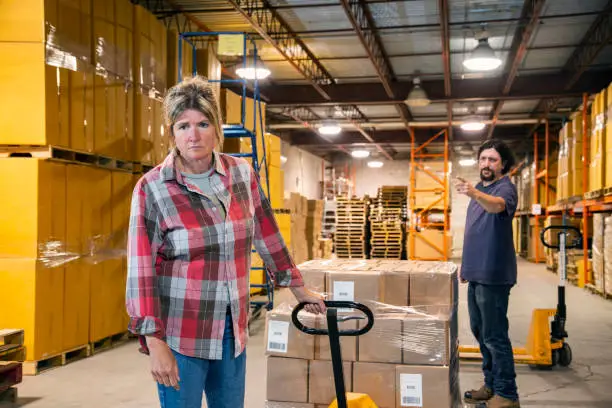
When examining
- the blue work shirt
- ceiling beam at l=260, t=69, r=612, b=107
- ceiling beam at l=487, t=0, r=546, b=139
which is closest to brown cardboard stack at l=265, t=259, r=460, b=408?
the blue work shirt

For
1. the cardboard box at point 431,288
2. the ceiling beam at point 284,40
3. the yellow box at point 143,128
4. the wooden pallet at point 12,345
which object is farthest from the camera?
the ceiling beam at point 284,40

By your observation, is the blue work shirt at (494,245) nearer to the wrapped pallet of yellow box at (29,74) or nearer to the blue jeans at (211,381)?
the blue jeans at (211,381)

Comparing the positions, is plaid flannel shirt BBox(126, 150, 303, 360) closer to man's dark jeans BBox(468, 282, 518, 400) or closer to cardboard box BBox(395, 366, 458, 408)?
cardboard box BBox(395, 366, 458, 408)

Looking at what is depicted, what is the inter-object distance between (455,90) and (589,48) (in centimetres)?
319

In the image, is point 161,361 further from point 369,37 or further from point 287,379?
point 369,37

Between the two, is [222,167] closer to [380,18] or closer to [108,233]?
[108,233]

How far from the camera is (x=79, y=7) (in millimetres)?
6527

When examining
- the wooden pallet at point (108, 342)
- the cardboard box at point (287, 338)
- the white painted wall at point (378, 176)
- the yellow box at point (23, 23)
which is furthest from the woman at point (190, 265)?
the white painted wall at point (378, 176)

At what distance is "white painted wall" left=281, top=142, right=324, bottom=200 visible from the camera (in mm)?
24734

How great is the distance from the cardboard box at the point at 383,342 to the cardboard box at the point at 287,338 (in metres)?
0.33

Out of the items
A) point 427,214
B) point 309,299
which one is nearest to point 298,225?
point 427,214

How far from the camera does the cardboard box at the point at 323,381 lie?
3896 millimetres

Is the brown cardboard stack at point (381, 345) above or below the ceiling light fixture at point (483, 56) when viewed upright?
below

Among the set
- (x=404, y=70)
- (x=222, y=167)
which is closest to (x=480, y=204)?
(x=222, y=167)
